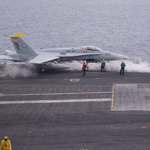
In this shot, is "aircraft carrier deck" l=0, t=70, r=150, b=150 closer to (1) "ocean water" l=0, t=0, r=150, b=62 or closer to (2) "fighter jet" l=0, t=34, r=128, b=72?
(2) "fighter jet" l=0, t=34, r=128, b=72

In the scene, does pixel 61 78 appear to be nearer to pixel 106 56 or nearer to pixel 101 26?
pixel 106 56

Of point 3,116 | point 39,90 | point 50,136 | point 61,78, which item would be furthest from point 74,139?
point 61,78

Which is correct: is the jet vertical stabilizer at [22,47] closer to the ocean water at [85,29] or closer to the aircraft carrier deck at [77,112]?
the aircraft carrier deck at [77,112]

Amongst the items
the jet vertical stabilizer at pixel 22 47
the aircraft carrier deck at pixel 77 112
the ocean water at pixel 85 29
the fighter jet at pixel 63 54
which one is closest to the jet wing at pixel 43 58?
the fighter jet at pixel 63 54

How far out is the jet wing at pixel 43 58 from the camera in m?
41.7

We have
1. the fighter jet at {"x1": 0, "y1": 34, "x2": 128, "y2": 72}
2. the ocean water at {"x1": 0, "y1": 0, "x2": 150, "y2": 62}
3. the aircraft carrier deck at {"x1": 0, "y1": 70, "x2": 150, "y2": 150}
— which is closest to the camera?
the aircraft carrier deck at {"x1": 0, "y1": 70, "x2": 150, "y2": 150}

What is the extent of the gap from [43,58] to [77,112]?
1628cm

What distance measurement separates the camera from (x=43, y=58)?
43000 mm

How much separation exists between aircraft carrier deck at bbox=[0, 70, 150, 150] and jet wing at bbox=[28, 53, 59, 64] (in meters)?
2.32

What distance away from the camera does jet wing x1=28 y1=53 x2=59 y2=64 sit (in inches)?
1641

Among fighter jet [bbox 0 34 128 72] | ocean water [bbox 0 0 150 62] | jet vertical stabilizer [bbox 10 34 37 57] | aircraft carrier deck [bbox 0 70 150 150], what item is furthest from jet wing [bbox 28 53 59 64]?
ocean water [bbox 0 0 150 62]

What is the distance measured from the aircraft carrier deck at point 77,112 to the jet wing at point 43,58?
2.32 meters

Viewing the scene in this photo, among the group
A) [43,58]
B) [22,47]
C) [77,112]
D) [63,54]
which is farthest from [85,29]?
[77,112]

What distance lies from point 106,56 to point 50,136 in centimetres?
2276
